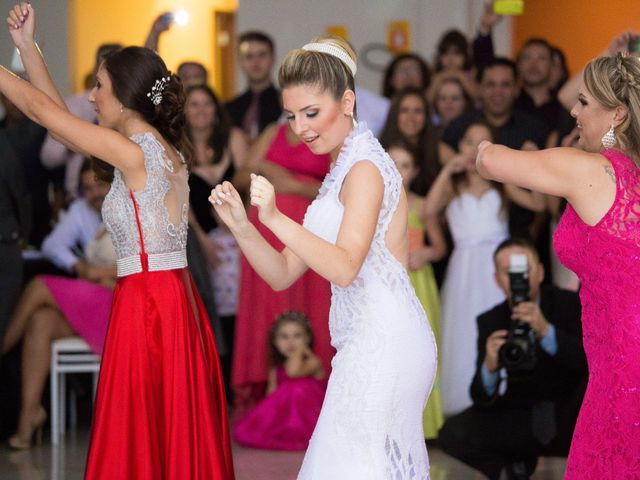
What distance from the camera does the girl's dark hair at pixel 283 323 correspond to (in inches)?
242

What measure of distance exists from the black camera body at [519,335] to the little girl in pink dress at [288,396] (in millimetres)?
1725

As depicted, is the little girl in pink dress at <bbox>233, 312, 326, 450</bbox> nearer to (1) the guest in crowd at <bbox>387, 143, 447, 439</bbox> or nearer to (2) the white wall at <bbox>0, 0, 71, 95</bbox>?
(1) the guest in crowd at <bbox>387, 143, 447, 439</bbox>

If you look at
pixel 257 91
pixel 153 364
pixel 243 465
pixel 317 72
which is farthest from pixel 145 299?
pixel 257 91

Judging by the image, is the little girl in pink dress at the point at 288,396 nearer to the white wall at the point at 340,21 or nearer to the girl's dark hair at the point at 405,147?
the girl's dark hair at the point at 405,147

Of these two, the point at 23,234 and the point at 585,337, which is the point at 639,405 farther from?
the point at 23,234

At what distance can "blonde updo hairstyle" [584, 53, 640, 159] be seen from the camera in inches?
115

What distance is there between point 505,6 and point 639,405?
15.2 ft

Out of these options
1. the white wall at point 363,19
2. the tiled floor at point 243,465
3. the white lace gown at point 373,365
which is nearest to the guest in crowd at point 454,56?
the white wall at point 363,19

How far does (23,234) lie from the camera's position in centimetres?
604

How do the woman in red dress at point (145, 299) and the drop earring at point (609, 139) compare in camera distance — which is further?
the woman in red dress at point (145, 299)

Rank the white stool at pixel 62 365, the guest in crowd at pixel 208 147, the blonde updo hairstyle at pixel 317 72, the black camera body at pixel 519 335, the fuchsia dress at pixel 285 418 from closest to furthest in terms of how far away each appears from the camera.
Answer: the blonde updo hairstyle at pixel 317 72
the black camera body at pixel 519 335
the fuchsia dress at pixel 285 418
the white stool at pixel 62 365
the guest in crowd at pixel 208 147

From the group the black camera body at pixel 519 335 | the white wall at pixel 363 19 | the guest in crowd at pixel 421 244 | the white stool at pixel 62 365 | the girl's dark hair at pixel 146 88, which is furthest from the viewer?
the white wall at pixel 363 19

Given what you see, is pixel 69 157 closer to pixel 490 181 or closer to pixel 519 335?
pixel 490 181

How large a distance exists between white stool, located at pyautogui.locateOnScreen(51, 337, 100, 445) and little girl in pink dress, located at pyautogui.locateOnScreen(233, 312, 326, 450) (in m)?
0.88
